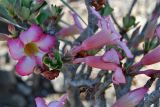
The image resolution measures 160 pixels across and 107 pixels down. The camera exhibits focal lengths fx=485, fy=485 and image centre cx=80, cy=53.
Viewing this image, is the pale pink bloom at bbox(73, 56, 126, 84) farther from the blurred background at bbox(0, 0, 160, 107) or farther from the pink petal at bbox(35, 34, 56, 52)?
the blurred background at bbox(0, 0, 160, 107)

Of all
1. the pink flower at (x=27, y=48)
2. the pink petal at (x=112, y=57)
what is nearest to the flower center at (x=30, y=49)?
the pink flower at (x=27, y=48)

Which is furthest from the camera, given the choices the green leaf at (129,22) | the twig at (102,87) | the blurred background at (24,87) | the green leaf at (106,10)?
the blurred background at (24,87)

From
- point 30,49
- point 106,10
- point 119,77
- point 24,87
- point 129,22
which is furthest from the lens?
point 24,87

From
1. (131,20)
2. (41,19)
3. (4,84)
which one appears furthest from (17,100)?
(41,19)

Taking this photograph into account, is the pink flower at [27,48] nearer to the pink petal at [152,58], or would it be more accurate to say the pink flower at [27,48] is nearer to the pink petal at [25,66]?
the pink petal at [25,66]

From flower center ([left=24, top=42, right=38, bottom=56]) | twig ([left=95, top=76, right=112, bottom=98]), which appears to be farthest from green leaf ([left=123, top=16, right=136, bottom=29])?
flower center ([left=24, top=42, right=38, bottom=56])

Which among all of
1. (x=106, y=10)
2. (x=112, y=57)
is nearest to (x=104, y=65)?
(x=112, y=57)

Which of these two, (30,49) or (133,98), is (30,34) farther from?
(133,98)
